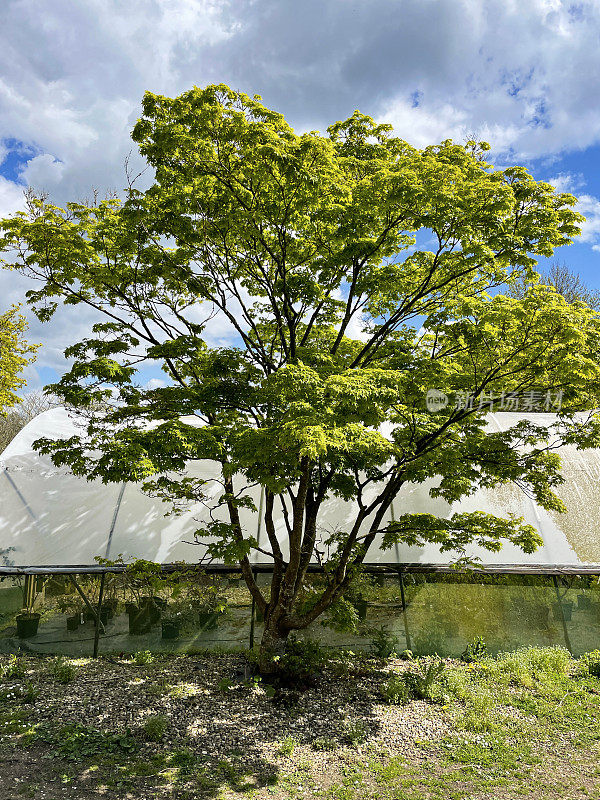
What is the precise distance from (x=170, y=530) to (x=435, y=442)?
6.76 m

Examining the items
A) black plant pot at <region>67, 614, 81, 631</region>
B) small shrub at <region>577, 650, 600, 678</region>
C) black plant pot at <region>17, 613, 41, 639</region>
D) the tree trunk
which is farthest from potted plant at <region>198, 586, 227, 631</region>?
small shrub at <region>577, 650, 600, 678</region>

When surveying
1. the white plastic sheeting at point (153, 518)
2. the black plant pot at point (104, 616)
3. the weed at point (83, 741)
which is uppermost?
the white plastic sheeting at point (153, 518)

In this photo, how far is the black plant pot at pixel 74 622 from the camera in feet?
34.8

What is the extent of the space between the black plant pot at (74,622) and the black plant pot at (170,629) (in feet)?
5.52

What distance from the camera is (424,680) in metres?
8.71

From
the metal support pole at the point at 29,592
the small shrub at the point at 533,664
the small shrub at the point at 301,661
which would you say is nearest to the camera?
the small shrub at the point at 301,661

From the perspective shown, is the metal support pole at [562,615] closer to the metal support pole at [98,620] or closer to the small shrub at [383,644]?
the small shrub at [383,644]

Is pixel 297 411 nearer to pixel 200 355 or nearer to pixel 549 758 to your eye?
pixel 200 355

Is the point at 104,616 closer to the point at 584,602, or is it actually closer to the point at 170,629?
the point at 170,629

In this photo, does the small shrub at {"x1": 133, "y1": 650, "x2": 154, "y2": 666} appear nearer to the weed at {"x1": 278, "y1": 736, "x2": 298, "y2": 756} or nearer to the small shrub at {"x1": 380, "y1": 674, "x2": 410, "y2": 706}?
the weed at {"x1": 278, "y1": 736, "x2": 298, "y2": 756}

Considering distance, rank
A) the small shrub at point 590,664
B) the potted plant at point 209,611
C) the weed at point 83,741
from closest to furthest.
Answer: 1. the weed at point 83,741
2. the small shrub at point 590,664
3. the potted plant at point 209,611

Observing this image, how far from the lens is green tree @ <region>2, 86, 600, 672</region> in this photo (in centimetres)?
698

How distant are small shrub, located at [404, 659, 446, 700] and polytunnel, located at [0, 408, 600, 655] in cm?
132

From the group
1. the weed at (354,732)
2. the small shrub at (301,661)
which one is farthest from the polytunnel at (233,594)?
the weed at (354,732)
